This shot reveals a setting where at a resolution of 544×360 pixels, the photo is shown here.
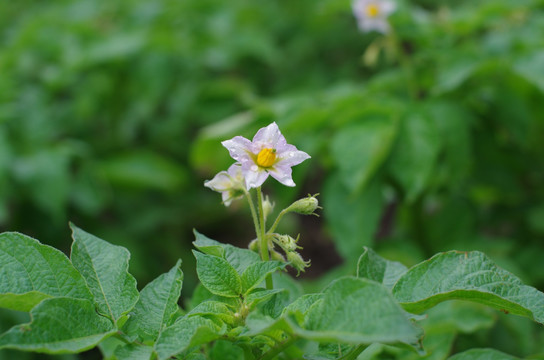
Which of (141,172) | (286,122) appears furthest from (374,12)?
(141,172)

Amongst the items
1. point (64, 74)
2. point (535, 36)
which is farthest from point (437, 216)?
point (64, 74)

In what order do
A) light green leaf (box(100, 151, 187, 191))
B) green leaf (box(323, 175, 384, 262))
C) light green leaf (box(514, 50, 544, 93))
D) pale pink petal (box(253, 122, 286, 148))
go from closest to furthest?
pale pink petal (box(253, 122, 286, 148)) < light green leaf (box(514, 50, 544, 93)) < green leaf (box(323, 175, 384, 262)) < light green leaf (box(100, 151, 187, 191))

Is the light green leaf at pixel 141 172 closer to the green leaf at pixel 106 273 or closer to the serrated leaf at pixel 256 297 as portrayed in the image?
the green leaf at pixel 106 273

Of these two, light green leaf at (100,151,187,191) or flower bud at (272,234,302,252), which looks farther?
light green leaf at (100,151,187,191)

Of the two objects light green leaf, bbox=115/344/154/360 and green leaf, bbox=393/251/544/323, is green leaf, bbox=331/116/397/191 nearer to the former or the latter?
green leaf, bbox=393/251/544/323

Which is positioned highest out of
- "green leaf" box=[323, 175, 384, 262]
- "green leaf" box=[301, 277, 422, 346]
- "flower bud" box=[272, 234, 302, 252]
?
"flower bud" box=[272, 234, 302, 252]

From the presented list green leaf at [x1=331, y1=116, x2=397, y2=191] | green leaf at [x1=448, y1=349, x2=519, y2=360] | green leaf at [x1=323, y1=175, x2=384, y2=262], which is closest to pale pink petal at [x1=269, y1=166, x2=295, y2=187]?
green leaf at [x1=448, y1=349, x2=519, y2=360]

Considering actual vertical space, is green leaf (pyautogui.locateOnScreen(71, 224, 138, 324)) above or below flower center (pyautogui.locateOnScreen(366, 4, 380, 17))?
below

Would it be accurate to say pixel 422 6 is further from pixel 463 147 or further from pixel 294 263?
pixel 294 263
